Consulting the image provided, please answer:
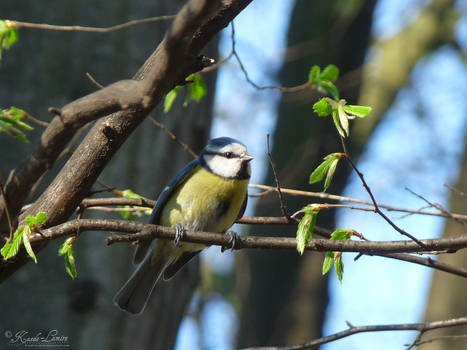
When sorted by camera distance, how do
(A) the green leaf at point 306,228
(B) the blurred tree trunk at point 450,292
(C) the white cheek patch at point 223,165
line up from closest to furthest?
(A) the green leaf at point 306,228 < (C) the white cheek patch at point 223,165 < (B) the blurred tree trunk at point 450,292

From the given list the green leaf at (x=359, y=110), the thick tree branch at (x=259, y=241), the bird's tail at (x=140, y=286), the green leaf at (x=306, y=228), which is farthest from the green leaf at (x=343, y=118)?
the bird's tail at (x=140, y=286)

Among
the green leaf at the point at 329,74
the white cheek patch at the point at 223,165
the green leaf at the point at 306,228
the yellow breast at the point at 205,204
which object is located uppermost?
the green leaf at the point at 329,74

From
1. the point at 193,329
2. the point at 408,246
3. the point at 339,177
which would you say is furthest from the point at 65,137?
the point at 193,329

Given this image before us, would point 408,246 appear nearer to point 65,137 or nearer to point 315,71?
point 315,71

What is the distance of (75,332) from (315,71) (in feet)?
6.64

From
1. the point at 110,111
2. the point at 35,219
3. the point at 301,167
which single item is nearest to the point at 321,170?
the point at 110,111

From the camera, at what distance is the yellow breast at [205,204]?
3330 mm

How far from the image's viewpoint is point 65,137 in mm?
1996

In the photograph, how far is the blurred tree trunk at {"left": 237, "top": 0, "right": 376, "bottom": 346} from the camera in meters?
5.97

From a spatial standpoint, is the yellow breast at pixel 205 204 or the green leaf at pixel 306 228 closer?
the green leaf at pixel 306 228

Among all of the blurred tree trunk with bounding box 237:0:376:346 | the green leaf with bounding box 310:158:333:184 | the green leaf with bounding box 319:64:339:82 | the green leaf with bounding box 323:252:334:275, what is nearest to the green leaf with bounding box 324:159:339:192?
the green leaf with bounding box 310:158:333:184

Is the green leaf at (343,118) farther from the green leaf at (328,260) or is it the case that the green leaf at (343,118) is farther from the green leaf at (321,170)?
the green leaf at (328,260)

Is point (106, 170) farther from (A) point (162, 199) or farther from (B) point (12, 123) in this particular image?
(B) point (12, 123)

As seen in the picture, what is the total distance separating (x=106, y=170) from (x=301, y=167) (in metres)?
2.84
